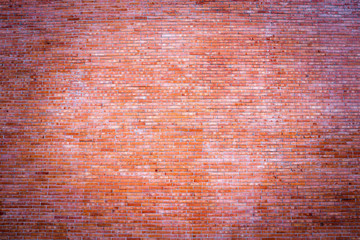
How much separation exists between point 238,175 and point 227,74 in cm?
209

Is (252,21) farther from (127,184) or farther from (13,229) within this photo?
(13,229)

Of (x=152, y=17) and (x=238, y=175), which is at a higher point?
(x=152, y=17)

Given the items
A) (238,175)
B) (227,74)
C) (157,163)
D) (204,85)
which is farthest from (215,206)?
(227,74)

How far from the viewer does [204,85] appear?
3.86m

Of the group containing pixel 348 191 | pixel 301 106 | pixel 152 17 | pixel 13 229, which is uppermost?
pixel 152 17

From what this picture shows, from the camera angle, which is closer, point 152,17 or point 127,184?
point 127,184

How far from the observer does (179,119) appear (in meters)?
3.78

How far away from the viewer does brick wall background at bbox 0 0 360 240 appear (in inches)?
141

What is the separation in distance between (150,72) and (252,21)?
97.7 inches

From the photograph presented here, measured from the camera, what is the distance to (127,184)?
144 inches

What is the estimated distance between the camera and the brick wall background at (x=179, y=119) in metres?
3.58

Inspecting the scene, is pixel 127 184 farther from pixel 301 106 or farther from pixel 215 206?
pixel 301 106

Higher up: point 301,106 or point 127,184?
point 301,106

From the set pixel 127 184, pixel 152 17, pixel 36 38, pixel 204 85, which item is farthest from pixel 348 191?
pixel 36 38
